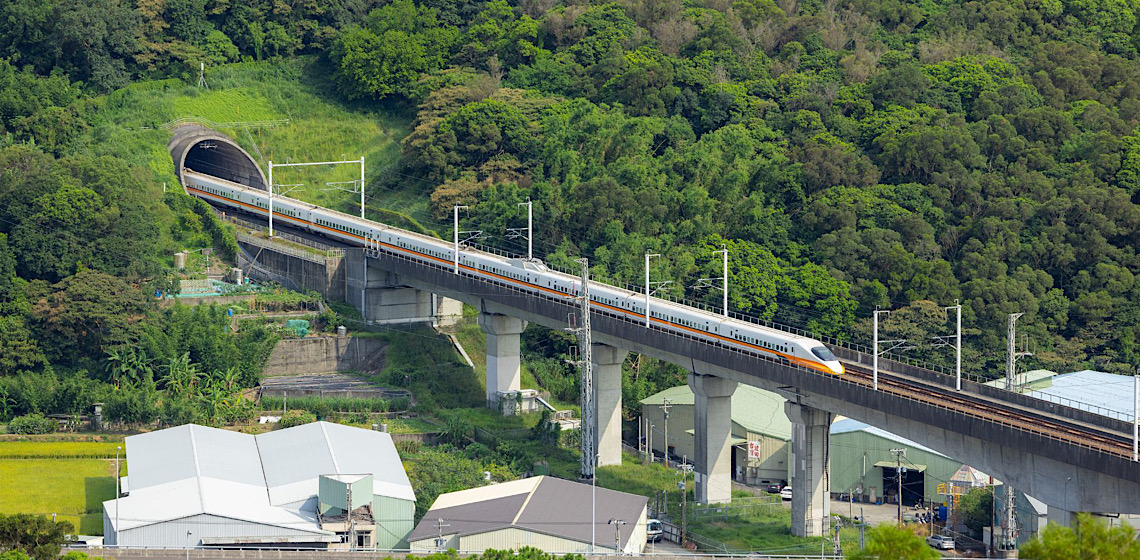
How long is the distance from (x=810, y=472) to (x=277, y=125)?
189ft

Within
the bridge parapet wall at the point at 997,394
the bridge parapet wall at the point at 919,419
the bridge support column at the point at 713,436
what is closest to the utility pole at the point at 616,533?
the bridge parapet wall at the point at 919,419

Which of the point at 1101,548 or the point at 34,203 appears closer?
the point at 1101,548

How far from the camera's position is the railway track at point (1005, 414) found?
60.2 meters

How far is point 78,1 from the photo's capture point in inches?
4562

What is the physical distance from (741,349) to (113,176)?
1529 inches

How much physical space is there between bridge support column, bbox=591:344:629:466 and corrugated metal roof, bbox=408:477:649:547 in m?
12.3

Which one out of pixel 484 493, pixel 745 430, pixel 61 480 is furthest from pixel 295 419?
pixel 745 430

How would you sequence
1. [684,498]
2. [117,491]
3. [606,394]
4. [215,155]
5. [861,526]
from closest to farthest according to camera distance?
1. [117,491]
2. [861,526]
3. [684,498]
4. [606,394]
5. [215,155]

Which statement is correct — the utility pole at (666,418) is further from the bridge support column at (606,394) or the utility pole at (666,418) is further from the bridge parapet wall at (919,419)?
the bridge parapet wall at (919,419)

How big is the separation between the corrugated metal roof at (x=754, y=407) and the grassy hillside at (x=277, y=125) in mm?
25752

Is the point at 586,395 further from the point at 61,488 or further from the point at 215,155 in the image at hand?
the point at 215,155

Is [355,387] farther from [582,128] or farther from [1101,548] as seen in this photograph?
[1101,548]

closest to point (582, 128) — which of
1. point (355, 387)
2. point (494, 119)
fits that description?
point (494, 119)

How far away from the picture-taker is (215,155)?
112 metres
